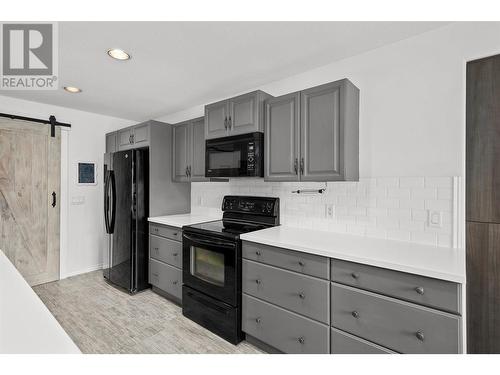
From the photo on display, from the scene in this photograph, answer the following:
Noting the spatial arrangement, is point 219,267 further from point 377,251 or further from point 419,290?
point 419,290

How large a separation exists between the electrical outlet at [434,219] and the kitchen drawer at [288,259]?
2.56 feet

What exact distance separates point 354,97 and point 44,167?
3.66 metres

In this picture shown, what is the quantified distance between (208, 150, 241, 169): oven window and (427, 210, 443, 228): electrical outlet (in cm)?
153

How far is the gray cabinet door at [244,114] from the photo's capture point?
92.4 inches

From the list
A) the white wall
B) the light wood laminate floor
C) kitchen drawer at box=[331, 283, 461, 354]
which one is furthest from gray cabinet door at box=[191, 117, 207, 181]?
kitchen drawer at box=[331, 283, 461, 354]

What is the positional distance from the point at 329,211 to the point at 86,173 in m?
3.35

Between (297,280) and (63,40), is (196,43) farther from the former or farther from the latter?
(297,280)

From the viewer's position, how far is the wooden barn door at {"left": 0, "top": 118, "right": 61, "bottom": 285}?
304 centimetres

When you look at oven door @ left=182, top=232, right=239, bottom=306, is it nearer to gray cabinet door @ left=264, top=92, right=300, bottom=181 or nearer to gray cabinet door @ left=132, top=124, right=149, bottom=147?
gray cabinet door @ left=264, top=92, right=300, bottom=181

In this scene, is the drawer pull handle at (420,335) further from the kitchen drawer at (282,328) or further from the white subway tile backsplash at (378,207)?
the white subway tile backsplash at (378,207)

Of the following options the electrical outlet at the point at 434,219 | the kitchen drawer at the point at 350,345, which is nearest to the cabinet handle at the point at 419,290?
the kitchen drawer at the point at 350,345

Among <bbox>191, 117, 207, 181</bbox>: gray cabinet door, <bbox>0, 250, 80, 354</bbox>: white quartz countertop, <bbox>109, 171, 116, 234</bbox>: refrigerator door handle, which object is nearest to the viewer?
<bbox>0, 250, 80, 354</bbox>: white quartz countertop
